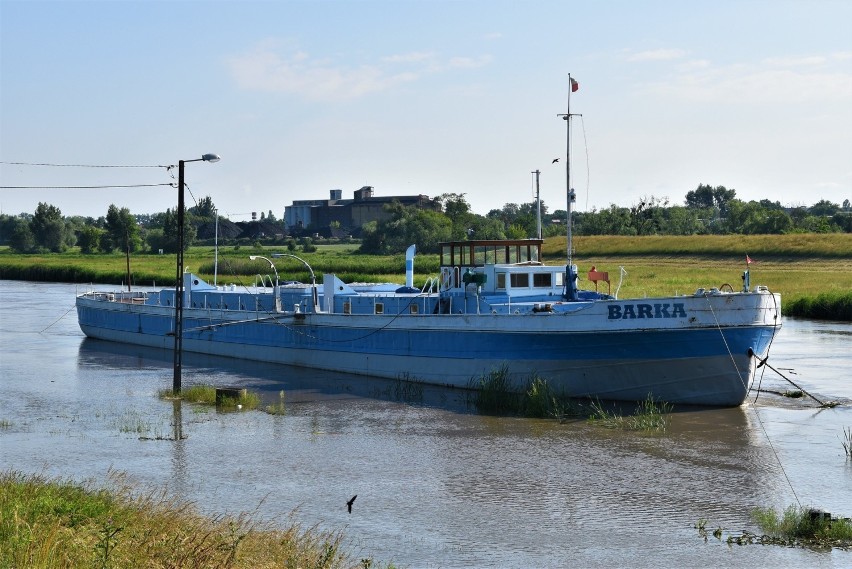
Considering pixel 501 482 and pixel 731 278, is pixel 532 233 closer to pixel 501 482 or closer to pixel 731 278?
pixel 731 278

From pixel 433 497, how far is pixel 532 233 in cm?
6637

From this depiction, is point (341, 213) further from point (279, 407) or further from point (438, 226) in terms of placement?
point (279, 407)

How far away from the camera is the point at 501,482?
71.1 feet

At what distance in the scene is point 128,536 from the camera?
47.8ft

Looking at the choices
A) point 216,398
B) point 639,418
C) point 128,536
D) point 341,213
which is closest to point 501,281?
point 639,418

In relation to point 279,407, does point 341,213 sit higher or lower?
higher

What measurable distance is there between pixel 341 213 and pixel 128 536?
16021 centimetres

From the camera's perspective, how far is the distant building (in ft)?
543

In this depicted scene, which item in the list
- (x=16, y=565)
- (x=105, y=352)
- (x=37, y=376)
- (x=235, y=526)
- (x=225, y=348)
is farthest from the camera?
(x=105, y=352)

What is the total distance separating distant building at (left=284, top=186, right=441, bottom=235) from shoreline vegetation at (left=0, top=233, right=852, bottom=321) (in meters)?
59.3

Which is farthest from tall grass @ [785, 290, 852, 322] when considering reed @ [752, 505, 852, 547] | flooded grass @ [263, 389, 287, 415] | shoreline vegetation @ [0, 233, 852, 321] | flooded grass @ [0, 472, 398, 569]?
flooded grass @ [0, 472, 398, 569]

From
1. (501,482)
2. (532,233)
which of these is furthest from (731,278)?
(501,482)

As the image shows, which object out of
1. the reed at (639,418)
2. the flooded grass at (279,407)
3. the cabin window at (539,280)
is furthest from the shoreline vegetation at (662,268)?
the reed at (639,418)

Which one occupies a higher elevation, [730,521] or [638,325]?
[638,325]
